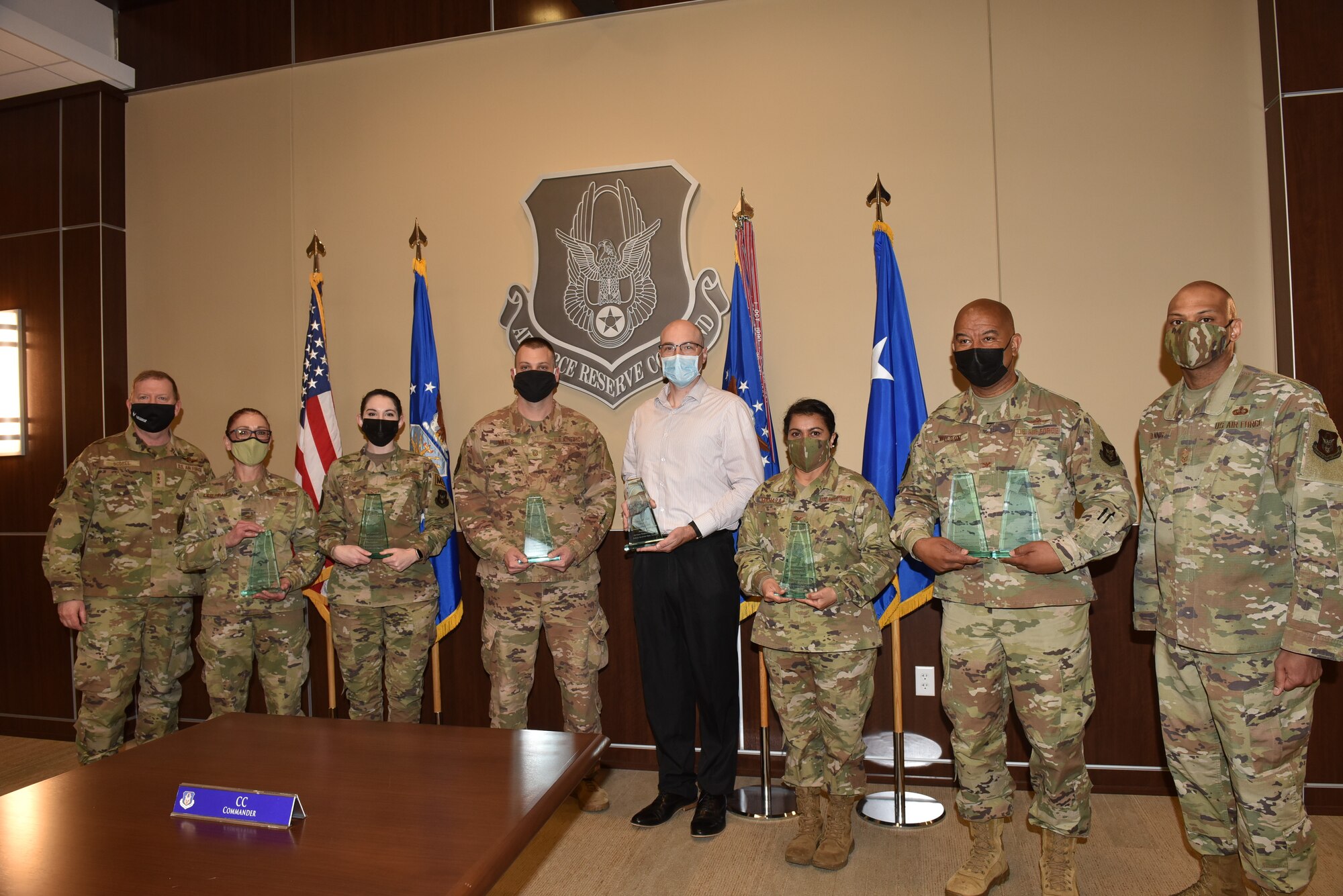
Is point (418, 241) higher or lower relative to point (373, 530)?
higher

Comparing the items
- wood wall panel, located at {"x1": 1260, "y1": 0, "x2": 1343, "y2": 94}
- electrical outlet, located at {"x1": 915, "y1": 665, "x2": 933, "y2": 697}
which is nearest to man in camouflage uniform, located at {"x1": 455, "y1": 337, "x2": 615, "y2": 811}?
electrical outlet, located at {"x1": 915, "y1": 665, "x2": 933, "y2": 697}

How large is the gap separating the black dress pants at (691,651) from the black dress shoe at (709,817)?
36mm

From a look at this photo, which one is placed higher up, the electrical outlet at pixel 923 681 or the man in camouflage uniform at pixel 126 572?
the man in camouflage uniform at pixel 126 572

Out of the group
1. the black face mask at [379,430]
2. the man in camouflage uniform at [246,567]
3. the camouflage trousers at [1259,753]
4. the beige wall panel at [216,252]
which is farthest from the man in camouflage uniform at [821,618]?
the beige wall panel at [216,252]

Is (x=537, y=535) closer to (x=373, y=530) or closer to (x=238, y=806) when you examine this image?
(x=373, y=530)

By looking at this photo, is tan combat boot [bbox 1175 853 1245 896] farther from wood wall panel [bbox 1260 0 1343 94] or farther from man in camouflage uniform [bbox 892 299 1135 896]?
wood wall panel [bbox 1260 0 1343 94]

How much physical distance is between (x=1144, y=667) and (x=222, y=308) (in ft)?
15.7

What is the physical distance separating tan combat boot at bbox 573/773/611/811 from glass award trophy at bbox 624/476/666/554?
1.00 m

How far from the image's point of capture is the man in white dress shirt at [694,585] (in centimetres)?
306

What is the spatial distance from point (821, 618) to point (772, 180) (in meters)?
2.08

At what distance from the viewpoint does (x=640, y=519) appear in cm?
298

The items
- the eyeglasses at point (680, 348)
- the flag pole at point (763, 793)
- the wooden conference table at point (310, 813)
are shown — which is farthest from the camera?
the flag pole at point (763, 793)

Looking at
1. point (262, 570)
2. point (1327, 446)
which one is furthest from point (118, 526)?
point (1327, 446)

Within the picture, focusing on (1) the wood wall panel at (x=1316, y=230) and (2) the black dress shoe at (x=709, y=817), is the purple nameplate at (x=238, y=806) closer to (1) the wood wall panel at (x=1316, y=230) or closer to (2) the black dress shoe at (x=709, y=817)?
(2) the black dress shoe at (x=709, y=817)
